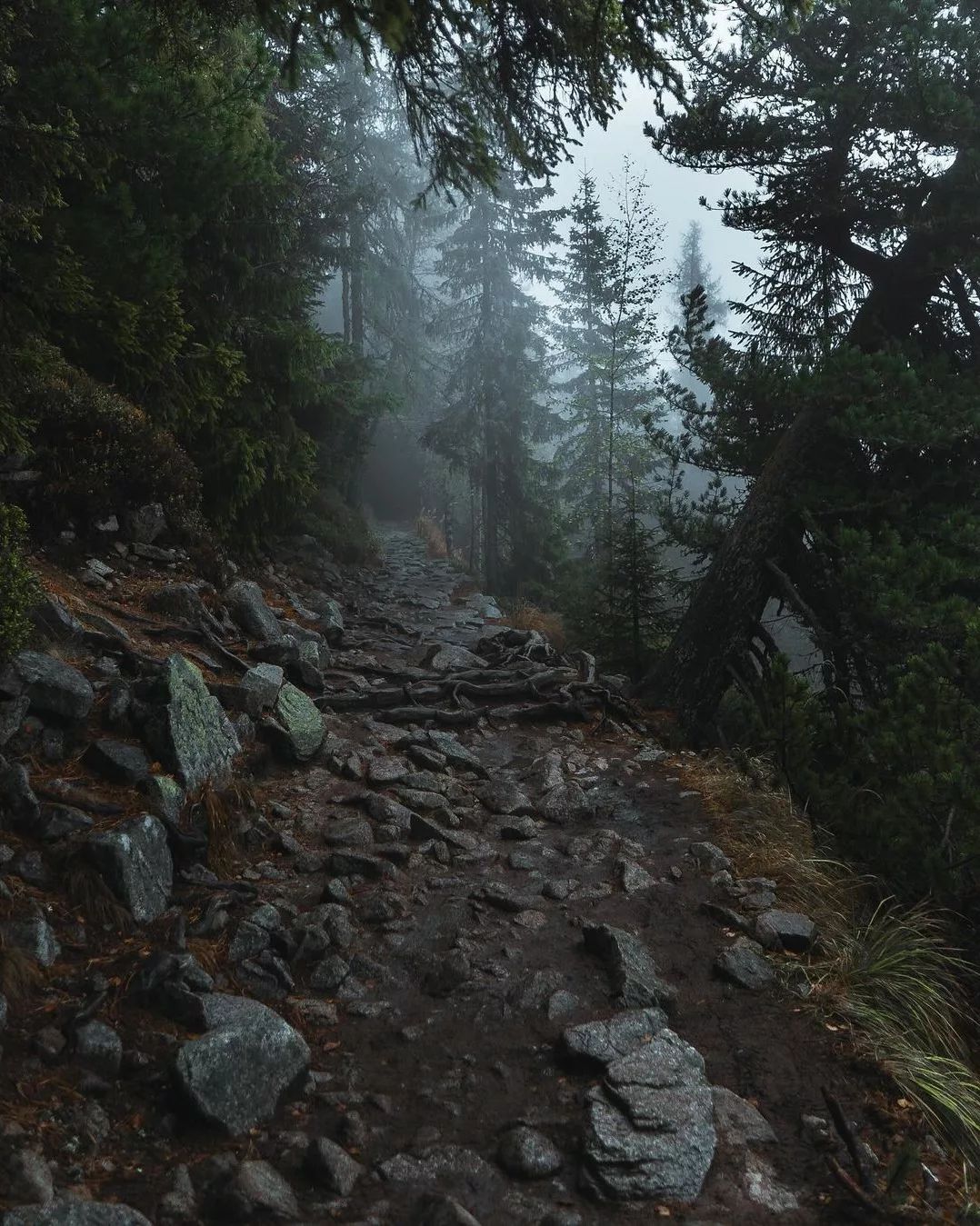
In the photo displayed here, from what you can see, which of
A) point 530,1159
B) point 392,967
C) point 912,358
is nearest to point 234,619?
point 392,967

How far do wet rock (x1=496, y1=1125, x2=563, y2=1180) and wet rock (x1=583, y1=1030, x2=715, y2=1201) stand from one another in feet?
0.42

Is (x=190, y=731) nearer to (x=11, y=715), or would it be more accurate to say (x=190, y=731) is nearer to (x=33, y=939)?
(x=11, y=715)

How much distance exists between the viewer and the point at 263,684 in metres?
6.53

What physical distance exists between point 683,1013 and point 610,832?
2.05 metres

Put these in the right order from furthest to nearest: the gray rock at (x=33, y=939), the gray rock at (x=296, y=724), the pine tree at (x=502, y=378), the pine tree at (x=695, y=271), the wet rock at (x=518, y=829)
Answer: the pine tree at (x=695, y=271)
the pine tree at (x=502, y=378)
the gray rock at (x=296, y=724)
the wet rock at (x=518, y=829)
the gray rock at (x=33, y=939)

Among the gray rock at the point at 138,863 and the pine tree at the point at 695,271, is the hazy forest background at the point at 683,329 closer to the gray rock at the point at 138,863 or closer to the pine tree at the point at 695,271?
the gray rock at the point at 138,863

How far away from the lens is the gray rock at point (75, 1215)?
2.22m

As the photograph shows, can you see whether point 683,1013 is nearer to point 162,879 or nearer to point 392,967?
point 392,967

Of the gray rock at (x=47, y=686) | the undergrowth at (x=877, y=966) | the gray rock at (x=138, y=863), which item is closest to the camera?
the undergrowth at (x=877, y=966)

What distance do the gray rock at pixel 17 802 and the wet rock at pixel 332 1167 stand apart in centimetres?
224

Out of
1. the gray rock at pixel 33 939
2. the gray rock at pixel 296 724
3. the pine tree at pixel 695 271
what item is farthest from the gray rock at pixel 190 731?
the pine tree at pixel 695 271

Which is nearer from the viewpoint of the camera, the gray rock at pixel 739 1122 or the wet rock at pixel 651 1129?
the wet rock at pixel 651 1129

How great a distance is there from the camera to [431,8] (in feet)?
16.8

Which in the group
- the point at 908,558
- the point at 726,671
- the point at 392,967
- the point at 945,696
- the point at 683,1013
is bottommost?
the point at 392,967
